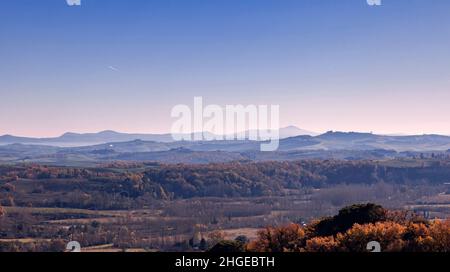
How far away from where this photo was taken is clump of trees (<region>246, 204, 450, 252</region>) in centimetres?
1927

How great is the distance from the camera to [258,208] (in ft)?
377

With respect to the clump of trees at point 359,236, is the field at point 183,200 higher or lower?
lower

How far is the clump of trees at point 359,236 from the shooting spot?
63.2 ft

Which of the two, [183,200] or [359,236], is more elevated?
[359,236]

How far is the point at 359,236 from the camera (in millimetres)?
20359

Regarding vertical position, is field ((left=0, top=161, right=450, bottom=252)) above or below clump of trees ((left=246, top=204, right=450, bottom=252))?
below

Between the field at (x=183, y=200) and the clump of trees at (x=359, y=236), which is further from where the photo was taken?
the field at (x=183, y=200)

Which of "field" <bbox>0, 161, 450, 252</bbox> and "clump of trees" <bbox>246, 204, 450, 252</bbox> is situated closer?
"clump of trees" <bbox>246, 204, 450, 252</bbox>

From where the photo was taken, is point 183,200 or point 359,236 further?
point 183,200
